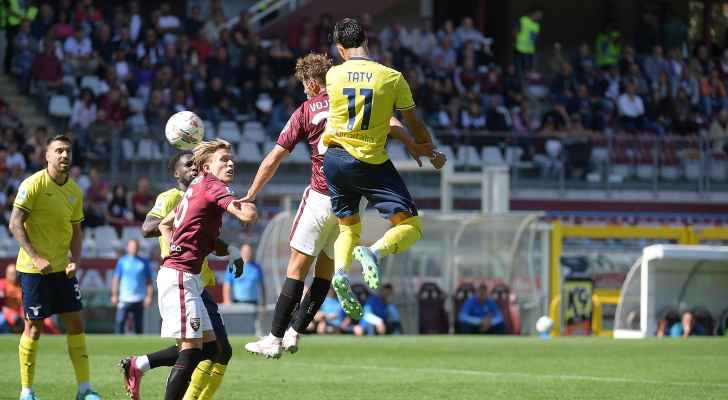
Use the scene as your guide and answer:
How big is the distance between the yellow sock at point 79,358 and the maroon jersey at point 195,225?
2176mm

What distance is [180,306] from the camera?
8.56 m

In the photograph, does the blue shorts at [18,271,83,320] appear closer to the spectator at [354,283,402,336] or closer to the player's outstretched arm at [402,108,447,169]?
the player's outstretched arm at [402,108,447,169]

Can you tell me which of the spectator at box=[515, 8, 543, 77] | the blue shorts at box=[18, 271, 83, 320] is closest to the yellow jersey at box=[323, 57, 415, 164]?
the blue shorts at box=[18, 271, 83, 320]

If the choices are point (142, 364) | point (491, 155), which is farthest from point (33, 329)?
point (491, 155)

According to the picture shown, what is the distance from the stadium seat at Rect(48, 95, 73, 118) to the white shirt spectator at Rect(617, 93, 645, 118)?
1236 centimetres

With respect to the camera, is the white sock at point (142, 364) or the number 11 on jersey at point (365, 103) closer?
the number 11 on jersey at point (365, 103)

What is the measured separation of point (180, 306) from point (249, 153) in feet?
57.8

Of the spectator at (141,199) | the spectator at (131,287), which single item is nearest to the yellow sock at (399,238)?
the spectator at (131,287)

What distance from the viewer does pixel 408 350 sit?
17.2 metres

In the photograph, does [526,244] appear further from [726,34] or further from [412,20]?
[726,34]

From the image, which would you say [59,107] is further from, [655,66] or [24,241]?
[24,241]

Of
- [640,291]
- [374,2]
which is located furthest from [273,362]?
[374,2]

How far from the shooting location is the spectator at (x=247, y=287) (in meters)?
21.4

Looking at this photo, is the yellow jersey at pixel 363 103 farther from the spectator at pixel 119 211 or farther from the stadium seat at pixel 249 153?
the stadium seat at pixel 249 153
